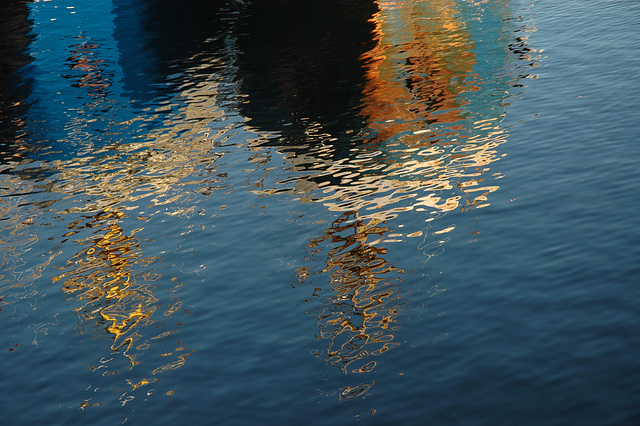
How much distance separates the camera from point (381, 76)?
3194cm

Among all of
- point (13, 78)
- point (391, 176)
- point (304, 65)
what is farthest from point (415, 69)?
point (13, 78)

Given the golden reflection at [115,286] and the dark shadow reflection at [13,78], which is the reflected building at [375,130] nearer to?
the golden reflection at [115,286]

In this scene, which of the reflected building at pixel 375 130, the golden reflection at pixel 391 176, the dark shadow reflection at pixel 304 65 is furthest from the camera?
the dark shadow reflection at pixel 304 65

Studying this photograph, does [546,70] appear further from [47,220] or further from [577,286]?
[47,220]

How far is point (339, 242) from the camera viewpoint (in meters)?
17.1

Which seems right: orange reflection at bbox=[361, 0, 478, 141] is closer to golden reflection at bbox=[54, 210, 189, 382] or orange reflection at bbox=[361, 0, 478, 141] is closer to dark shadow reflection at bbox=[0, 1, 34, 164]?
golden reflection at bbox=[54, 210, 189, 382]

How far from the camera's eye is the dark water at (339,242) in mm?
12109

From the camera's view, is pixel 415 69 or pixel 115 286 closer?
pixel 115 286

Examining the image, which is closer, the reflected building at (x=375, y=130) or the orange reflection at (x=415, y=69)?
the reflected building at (x=375, y=130)

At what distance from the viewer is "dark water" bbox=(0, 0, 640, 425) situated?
477 inches

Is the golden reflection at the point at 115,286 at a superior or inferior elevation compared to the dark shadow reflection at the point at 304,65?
inferior

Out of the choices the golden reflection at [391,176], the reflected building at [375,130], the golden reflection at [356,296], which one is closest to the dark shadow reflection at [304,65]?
the reflected building at [375,130]

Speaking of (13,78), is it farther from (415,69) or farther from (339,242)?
(339,242)

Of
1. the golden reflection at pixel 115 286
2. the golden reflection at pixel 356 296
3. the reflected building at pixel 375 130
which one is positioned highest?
the reflected building at pixel 375 130
